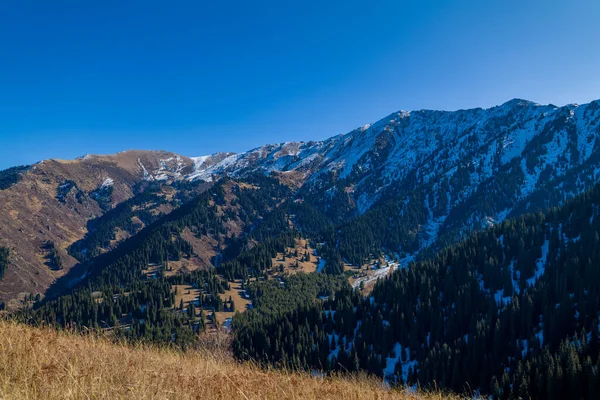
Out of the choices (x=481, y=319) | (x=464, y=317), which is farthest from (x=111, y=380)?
(x=464, y=317)

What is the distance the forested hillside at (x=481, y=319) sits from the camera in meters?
91.5

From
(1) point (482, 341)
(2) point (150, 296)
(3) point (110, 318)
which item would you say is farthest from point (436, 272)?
(3) point (110, 318)

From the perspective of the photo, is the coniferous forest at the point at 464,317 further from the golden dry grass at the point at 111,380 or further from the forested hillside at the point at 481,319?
the golden dry grass at the point at 111,380

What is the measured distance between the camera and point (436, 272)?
505 ft

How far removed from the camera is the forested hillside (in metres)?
91.5

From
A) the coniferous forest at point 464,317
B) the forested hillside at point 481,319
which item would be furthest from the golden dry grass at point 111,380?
the forested hillside at point 481,319

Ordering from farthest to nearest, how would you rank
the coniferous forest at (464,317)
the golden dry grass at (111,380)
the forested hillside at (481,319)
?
the coniferous forest at (464,317)
the forested hillside at (481,319)
the golden dry grass at (111,380)

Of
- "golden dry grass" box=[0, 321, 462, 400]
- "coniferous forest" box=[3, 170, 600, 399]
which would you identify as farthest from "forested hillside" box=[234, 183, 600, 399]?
"golden dry grass" box=[0, 321, 462, 400]

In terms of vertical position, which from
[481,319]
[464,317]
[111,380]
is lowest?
[464,317]

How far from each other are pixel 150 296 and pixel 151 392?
A: 198m

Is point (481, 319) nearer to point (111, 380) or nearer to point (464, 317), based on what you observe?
point (464, 317)

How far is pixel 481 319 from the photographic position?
4783 inches

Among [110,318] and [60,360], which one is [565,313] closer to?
[60,360]

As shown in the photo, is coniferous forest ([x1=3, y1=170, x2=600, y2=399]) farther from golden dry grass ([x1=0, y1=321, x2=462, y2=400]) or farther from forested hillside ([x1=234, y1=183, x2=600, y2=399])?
golden dry grass ([x1=0, y1=321, x2=462, y2=400])
